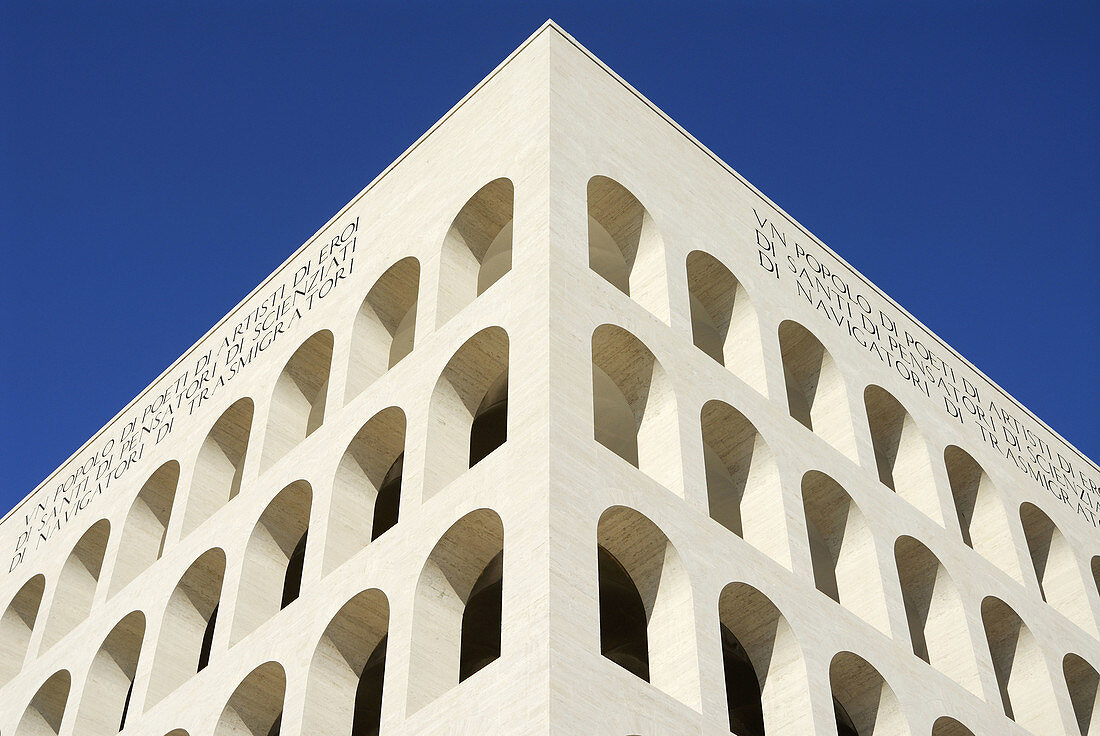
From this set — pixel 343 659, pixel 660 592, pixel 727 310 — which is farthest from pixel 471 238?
pixel 660 592

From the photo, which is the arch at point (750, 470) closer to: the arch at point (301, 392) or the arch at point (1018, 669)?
the arch at point (1018, 669)

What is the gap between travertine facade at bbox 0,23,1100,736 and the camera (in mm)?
17734

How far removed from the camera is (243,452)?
84.1 feet

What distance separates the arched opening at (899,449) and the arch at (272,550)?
9.00 metres

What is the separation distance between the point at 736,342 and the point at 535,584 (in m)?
8.06

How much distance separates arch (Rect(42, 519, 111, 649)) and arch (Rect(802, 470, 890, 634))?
12.5 m

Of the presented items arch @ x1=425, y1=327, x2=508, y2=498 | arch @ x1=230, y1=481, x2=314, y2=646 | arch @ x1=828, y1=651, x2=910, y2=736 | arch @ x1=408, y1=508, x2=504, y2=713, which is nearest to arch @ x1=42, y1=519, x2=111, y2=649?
arch @ x1=230, y1=481, x2=314, y2=646

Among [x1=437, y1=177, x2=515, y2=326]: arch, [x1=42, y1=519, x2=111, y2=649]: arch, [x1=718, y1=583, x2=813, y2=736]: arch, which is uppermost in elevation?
[x1=437, y1=177, x2=515, y2=326]: arch

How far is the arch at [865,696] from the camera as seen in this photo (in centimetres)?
1973

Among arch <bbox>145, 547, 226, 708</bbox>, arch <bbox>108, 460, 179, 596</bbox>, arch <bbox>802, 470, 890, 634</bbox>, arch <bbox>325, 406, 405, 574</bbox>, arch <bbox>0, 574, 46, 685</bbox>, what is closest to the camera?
arch <bbox>325, 406, 405, 574</bbox>

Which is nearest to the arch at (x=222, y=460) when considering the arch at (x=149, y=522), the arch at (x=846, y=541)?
the arch at (x=149, y=522)

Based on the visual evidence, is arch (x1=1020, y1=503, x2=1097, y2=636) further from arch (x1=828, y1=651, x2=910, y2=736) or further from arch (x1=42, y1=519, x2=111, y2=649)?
arch (x1=42, y1=519, x2=111, y2=649)

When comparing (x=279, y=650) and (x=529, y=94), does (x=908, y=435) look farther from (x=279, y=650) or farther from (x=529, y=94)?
(x=279, y=650)

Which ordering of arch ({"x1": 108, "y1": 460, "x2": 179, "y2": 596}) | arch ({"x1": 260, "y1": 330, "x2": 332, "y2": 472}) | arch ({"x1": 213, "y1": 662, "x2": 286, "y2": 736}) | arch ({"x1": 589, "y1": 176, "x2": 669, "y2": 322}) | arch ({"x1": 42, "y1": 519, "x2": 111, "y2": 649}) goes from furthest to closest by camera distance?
arch ({"x1": 42, "y1": 519, "x2": 111, "y2": 649}) → arch ({"x1": 108, "y1": 460, "x2": 179, "y2": 596}) → arch ({"x1": 260, "y1": 330, "x2": 332, "y2": 472}) → arch ({"x1": 589, "y1": 176, "x2": 669, "y2": 322}) → arch ({"x1": 213, "y1": 662, "x2": 286, "y2": 736})
